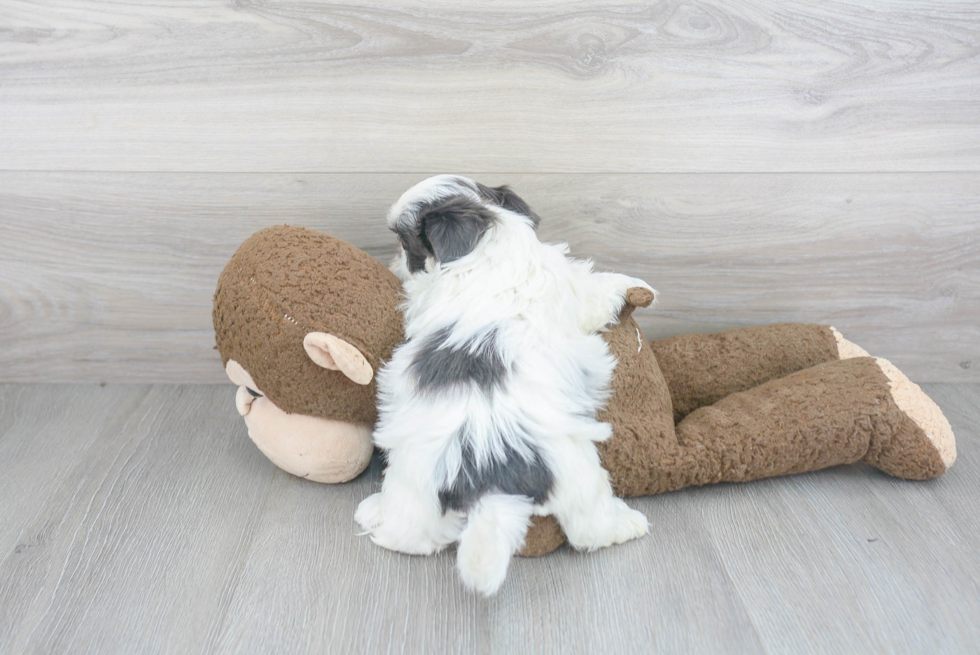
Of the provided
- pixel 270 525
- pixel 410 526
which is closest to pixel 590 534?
pixel 410 526

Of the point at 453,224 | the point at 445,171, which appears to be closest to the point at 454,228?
the point at 453,224

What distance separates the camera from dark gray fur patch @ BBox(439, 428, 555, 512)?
39.8 inches

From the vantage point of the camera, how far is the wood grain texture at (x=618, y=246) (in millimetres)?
1482

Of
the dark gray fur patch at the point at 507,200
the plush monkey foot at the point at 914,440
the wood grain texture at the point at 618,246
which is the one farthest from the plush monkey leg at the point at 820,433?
the dark gray fur patch at the point at 507,200

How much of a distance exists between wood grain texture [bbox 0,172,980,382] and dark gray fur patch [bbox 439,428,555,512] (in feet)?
2.07

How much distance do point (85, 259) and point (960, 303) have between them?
197 centimetres

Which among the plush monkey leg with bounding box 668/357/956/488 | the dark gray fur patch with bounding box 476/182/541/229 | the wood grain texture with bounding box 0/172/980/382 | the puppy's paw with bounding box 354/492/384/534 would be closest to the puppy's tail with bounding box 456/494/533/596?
the puppy's paw with bounding box 354/492/384/534

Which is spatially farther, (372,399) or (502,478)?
(372,399)

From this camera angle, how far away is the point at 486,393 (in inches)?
40.8

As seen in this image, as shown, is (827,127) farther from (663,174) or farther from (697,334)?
(697,334)

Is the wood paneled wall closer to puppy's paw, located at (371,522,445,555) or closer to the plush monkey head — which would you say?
the plush monkey head

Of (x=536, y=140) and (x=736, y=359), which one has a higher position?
(x=536, y=140)

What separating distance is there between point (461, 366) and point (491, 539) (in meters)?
0.26

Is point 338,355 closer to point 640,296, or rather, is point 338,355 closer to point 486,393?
point 486,393
